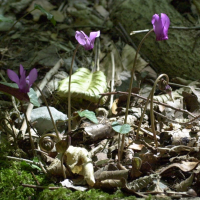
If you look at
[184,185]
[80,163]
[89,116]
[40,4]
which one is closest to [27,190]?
[80,163]

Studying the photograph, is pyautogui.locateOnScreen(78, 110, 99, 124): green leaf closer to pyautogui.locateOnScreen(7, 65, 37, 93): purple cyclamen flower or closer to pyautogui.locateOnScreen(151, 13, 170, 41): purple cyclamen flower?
pyautogui.locateOnScreen(7, 65, 37, 93): purple cyclamen flower

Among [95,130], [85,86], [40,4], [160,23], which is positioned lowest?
[95,130]

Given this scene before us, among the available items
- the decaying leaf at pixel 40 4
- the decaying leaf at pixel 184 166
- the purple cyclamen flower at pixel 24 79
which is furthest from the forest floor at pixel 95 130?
the decaying leaf at pixel 40 4

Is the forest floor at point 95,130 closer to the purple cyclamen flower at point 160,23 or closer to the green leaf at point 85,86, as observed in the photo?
the green leaf at point 85,86

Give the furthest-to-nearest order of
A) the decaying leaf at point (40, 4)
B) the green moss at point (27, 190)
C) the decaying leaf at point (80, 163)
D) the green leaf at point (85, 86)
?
1. the decaying leaf at point (40, 4)
2. the green leaf at point (85, 86)
3. the decaying leaf at point (80, 163)
4. the green moss at point (27, 190)

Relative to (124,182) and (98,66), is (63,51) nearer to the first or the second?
(98,66)

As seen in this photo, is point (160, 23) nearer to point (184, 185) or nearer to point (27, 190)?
point (184, 185)

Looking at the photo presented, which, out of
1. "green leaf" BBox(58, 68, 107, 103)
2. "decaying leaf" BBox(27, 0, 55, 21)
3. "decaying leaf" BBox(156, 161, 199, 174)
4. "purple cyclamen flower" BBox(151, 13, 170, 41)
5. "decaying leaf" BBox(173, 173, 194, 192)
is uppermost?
"decaying leaf" BBox(27, 0, 55, 21)

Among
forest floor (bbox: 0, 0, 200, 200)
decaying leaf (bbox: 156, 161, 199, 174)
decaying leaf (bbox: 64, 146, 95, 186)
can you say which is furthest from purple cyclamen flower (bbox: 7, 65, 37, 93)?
decaying leaf (bbox: 156, 161, 199, 174)

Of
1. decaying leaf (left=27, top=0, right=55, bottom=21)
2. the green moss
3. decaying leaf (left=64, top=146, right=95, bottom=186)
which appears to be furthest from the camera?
decaying leaf (left=27, top=0, right=55, bottom=21)

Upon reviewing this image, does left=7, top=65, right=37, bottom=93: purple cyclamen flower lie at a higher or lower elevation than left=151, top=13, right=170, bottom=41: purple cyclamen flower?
lower
